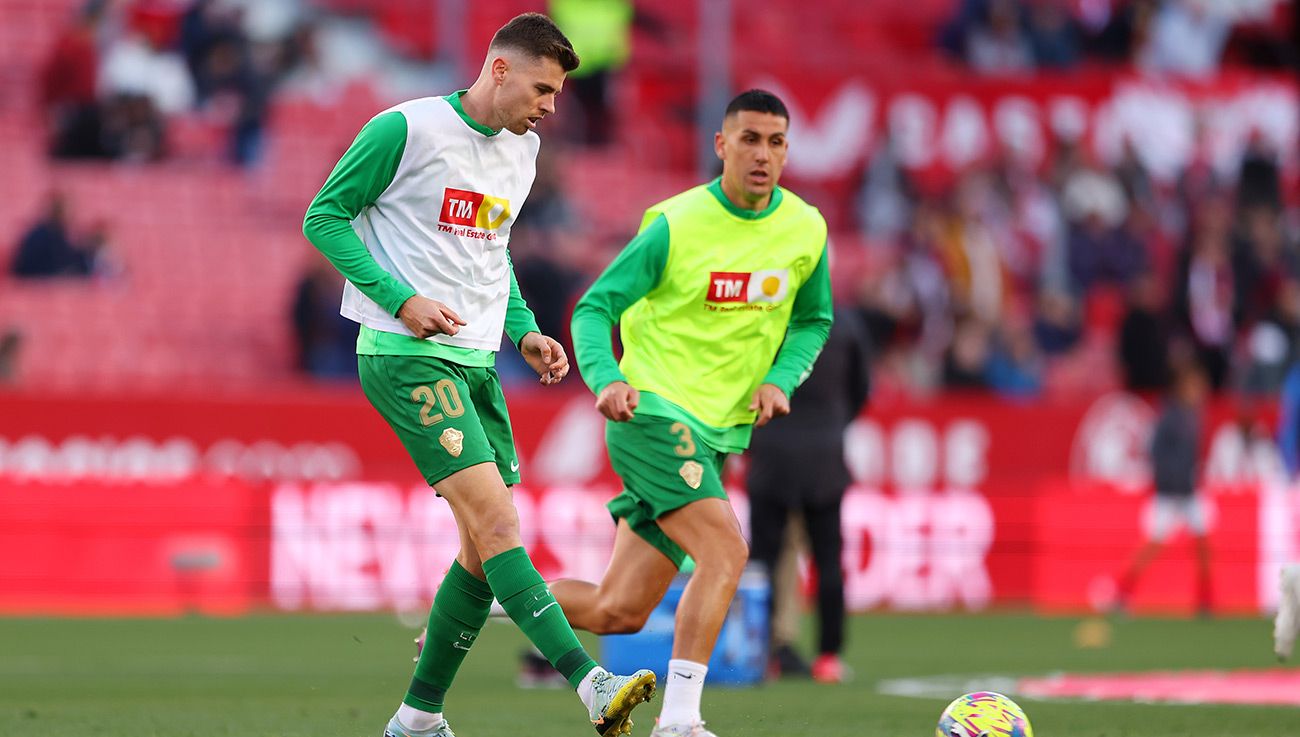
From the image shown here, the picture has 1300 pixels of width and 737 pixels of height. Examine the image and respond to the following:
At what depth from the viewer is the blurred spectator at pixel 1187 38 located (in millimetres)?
28344

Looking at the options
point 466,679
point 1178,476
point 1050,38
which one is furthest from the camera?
point 1050,38

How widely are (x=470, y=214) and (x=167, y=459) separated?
12084 millimetres

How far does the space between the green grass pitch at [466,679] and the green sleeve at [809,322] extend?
153 cm

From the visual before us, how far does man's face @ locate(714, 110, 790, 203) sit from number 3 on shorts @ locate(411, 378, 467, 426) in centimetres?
191

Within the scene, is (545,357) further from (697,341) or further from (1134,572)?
(1134,572)

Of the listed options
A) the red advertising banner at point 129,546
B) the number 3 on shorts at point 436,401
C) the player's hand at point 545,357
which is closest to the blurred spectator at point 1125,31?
the red advertising banner at point 129,546

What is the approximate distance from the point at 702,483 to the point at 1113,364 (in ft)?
55.0

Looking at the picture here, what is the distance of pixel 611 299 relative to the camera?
8.19m

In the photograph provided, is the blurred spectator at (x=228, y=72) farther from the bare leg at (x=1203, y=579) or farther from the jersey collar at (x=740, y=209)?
the jersey collar at (x=740, y=209)

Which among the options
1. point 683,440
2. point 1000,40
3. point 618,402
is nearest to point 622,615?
point 683,440

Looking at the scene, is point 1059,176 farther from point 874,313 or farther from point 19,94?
point 19,94

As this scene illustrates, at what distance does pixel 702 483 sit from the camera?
797cm

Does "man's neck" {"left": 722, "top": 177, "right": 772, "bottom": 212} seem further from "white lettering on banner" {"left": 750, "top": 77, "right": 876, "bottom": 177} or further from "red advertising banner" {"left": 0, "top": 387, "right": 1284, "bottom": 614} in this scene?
"white lettering on banner" {"left": 750, "top": 77, "right": 876, "bottom": 177}

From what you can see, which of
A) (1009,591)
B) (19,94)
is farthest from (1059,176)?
(19,94)
